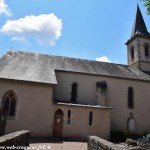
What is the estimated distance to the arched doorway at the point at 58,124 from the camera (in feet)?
56.7

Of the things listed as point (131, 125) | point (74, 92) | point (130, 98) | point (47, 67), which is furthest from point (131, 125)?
point (47, 67)

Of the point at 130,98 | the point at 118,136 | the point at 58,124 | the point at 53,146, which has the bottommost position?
the point at 53,146

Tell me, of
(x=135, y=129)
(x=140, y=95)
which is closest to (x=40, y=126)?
(x=135, y=129)

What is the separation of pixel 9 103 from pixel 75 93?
24.2 feet

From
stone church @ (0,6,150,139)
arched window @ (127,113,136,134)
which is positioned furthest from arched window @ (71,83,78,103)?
arched window @ (127,113,136,134)

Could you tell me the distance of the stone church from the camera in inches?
675

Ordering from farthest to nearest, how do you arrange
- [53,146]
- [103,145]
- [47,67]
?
[47,67] < [53,146] < [103,145]

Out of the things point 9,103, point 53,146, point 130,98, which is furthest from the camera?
point 130,98

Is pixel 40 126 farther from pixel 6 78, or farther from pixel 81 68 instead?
pixel 81 68

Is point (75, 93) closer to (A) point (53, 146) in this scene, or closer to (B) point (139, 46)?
(A) point (53, 146)

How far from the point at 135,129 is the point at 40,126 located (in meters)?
11.2

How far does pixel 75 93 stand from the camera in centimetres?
2145

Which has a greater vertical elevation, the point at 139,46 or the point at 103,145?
the point at 139,46

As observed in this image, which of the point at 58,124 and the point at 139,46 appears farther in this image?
the point at 139,46
